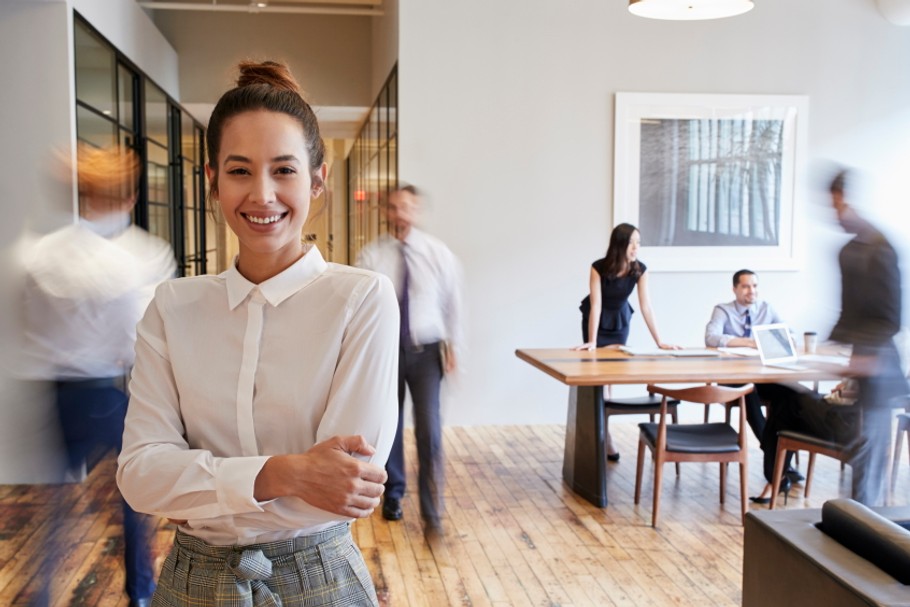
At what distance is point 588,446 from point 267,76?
428cm

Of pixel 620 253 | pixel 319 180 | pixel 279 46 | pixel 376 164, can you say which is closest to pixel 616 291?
pixel 620 253

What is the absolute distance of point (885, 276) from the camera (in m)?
4.14

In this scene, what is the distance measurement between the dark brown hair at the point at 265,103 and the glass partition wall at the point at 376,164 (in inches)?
211

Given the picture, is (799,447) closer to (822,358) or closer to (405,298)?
(822,358)

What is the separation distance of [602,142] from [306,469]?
667 cm

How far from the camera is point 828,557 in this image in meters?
2.32

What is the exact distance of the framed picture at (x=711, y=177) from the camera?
24.5 ft

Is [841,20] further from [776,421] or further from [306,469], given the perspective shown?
[306,469]

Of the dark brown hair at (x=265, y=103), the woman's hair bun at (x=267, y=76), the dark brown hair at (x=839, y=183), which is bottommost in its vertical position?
the dark brown hair at (x=265, y=103)

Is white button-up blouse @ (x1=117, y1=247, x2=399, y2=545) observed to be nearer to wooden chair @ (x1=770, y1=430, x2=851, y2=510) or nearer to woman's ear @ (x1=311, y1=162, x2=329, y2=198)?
woman's ear @ (x1=311, y1=162, x2=329, y2=198)

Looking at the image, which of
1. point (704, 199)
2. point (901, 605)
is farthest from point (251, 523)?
point (704, 199)

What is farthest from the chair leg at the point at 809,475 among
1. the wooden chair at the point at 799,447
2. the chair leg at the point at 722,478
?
the chair leg at the point at 722,478

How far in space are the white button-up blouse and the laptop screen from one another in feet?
14.9

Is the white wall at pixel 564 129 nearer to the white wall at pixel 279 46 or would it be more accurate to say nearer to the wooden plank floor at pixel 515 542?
the wooden plank floor at pixel 515 542
